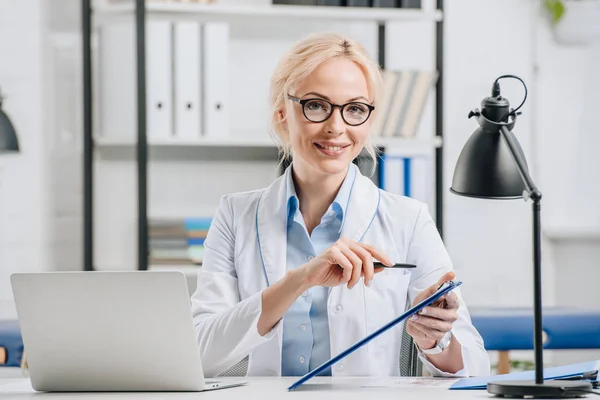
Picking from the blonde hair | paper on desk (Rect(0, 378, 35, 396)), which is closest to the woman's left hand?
the blonde hair

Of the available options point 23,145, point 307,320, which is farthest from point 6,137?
point 307,320

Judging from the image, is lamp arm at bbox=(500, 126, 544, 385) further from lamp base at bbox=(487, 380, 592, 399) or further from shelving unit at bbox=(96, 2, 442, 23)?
shelving unit at bbox=(96, 2, 442, 23)

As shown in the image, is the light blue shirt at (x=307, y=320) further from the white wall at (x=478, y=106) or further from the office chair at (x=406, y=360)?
the white wall at (x=478, y=106)

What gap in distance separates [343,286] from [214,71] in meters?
1.44

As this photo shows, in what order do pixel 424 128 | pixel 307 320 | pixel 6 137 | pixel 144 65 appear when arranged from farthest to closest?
pixel 424 128
pixel 144 65
pixel 6 137
pixel 307 320

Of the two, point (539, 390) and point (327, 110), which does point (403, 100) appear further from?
point (539, 390)

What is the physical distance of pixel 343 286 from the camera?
1775 millimetres

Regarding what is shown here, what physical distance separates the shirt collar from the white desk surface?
0.46 meters

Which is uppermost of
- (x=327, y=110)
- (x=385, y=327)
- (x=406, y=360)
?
(x=327, y=110)

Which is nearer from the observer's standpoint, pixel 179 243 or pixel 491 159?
pixel 491 159

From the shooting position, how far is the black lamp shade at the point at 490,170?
1.45 m

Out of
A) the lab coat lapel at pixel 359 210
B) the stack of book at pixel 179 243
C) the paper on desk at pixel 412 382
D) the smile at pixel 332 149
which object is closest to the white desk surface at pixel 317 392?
the paper on desk at pixel 412 382

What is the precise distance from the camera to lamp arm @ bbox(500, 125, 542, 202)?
4.07 ft

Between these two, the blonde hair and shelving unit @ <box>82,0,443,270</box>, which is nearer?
the blonde hair
